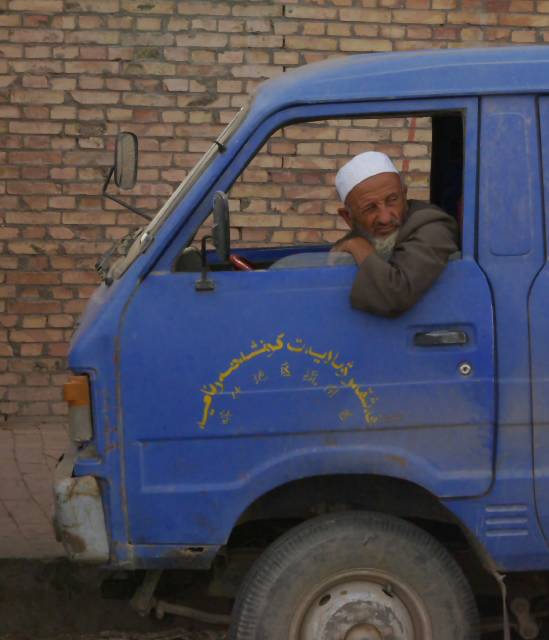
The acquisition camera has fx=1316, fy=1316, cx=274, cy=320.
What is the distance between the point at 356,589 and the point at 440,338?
2.71ft

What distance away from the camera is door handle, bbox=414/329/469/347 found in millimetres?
4016

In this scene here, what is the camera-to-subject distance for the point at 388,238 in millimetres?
4285

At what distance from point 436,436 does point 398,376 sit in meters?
0.22

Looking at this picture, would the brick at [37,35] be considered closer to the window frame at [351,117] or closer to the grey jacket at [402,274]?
the window frame at [351,117]

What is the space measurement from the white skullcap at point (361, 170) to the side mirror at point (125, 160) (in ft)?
2.59

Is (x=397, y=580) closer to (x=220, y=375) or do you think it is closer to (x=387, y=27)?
(x=220, y=375)

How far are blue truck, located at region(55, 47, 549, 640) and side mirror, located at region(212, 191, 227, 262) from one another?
0.01 metres

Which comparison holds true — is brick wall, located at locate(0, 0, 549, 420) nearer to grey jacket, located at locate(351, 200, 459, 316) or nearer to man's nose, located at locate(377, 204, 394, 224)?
man's nose, located at locate(377, 204, 394, 224)

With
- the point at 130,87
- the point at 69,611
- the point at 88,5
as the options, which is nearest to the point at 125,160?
the point at 69,611

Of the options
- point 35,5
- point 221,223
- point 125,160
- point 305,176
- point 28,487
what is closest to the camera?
point 221,223

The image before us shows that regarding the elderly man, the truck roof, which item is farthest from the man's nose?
the truck roof

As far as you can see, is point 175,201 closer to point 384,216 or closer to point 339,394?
point 384,216

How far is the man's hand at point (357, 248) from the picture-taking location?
4078 millimetres

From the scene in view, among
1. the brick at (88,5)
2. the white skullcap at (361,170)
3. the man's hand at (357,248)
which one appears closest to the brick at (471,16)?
the brick at (88,5)
